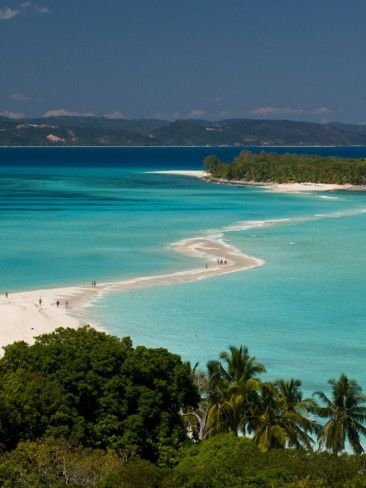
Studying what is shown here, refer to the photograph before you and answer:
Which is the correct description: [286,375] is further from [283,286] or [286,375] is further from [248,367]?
[283,286]

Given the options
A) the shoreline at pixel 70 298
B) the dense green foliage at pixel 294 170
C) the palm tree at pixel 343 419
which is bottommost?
the shoreline at pixel 70 298

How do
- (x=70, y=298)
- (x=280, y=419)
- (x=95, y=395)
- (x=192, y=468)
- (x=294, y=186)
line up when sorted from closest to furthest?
(x=192, y=468)
(x=95, y=395)
(x=280, y=419)
(x=70, y=298)
(x=294, y=186)

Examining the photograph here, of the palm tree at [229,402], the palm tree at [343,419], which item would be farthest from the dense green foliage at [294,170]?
the palm tree at [343,419]

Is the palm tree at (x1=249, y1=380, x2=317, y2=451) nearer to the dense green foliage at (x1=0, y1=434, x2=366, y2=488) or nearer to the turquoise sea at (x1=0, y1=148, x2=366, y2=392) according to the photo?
the dense green foliage at (x1=0, y1=434, x2=366, y2=488)

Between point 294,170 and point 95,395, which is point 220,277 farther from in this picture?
point 294,170

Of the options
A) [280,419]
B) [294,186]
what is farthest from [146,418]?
[294,186]

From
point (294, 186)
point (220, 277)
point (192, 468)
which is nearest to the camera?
point (192, 468)

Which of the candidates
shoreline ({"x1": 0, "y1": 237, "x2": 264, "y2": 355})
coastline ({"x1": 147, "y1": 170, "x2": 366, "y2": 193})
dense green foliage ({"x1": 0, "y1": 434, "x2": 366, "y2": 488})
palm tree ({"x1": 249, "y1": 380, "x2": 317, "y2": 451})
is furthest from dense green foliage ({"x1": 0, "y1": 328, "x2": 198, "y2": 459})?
coastline ({"x1": 147, "y1": 170, "x2": 366, "y2": 193})

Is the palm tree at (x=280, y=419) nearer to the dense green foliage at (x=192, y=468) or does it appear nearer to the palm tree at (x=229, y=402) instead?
the palm tree at (x=229, y=402)
